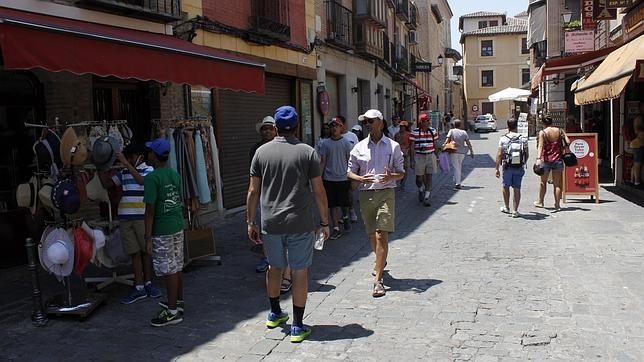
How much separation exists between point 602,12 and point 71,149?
12.8 metres

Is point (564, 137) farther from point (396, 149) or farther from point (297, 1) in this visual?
point (297, 1)

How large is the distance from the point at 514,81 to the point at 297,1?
5367 cm

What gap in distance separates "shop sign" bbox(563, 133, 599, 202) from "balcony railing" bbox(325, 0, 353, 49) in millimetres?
8164

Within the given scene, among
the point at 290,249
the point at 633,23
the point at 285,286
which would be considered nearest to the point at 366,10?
the point at 633,23

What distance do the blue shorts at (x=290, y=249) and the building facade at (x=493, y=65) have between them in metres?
61.3

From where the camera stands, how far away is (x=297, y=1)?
1538 cm

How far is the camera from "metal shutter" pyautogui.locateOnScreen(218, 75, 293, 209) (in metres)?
12.0

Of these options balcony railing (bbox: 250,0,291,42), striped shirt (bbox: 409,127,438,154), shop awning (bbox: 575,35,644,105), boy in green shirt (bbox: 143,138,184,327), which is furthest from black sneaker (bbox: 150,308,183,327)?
balcony railing (bbox: 250,0,291,42)

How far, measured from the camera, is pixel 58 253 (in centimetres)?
562

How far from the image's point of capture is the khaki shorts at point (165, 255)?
17.8 ft

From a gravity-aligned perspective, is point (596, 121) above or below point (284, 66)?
below

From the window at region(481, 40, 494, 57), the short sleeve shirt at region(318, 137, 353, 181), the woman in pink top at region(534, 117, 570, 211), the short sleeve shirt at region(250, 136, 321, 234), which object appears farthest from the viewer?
the window at region(481, 40, 494, 57)

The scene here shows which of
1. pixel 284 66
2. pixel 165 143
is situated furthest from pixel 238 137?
pixel 165 143

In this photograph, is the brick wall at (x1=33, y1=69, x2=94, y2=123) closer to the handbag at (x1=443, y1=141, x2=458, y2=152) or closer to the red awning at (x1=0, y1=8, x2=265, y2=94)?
the red awning at (x1=0, y1=8, x2=265, y2=94)
